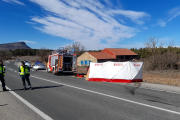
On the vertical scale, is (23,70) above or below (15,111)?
above

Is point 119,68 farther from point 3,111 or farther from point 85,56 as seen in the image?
point 85,56

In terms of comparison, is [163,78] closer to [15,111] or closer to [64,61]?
[64,61]

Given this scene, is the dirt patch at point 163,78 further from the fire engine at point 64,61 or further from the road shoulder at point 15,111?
the road shoulder at point 15,111

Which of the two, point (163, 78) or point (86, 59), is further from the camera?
point (86, 59)

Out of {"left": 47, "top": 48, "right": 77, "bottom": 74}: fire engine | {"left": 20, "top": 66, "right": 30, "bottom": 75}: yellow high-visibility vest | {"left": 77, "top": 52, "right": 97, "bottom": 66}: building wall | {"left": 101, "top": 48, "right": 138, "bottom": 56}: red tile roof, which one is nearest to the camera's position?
{"left": 20, "top": 66, "right": 30, "bottom": 75}: yellow high-visibility vest

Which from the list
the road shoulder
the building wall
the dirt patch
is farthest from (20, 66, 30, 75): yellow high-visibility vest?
the building wall

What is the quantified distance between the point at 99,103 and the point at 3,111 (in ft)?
11.6

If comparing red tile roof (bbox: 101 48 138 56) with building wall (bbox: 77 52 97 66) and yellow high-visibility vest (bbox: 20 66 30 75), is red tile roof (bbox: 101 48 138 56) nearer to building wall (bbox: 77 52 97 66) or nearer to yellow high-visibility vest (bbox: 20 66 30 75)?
building wall (bbox: 77 52 97 66)

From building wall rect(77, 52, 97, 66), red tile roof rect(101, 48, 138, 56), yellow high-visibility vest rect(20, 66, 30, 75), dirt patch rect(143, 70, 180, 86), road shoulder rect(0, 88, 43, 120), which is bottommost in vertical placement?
road shoulder rect(0, 88, 43, 120)

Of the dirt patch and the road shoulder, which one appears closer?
the road shoulder

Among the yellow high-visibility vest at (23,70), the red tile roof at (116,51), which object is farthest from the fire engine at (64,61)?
the red tile roof at (116,51)

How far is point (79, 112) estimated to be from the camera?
5.32 m

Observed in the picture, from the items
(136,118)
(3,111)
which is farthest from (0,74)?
(136,118)

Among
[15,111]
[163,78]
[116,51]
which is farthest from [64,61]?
[116,51]
